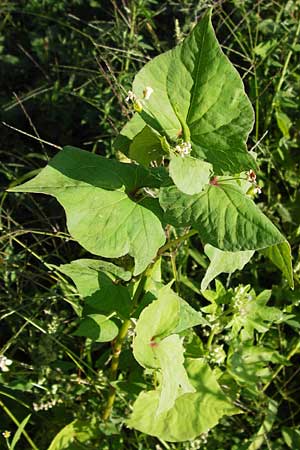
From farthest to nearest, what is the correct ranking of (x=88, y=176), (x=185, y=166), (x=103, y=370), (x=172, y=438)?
1. (x=103, y=370)
2. (x=172, y=438)
3. (x=88, y=176)
4. (x=185, y=166)

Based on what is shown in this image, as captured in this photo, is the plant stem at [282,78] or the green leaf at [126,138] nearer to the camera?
the green leaf at [126,138]

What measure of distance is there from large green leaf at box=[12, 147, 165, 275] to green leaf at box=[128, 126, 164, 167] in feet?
0.17

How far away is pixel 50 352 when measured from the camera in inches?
62.1

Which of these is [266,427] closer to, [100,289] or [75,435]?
[75,435]

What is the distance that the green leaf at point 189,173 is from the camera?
0.96 meters

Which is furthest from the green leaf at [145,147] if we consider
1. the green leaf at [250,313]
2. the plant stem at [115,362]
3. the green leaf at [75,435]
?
the green leaf at [75,435]

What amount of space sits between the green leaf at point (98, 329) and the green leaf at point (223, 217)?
1.23ft

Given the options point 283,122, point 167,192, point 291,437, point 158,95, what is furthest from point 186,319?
point 283,122

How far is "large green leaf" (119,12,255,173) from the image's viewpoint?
38.3 inches

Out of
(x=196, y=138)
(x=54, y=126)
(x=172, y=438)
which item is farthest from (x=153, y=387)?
(x=54, y=126)

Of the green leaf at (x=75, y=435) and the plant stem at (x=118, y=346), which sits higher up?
the plant stem at (x=118, y=346)

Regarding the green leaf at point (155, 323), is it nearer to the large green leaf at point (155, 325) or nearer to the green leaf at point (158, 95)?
the large green leaf at point (155, 325)

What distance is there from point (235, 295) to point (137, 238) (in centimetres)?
50

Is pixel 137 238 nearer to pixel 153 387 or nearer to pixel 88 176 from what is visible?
pixel 88 176
